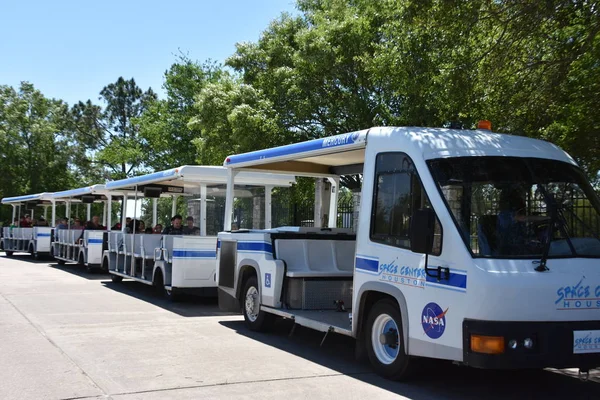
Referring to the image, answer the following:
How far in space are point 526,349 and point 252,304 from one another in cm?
510

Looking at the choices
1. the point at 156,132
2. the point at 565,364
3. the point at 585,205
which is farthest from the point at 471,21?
the point at 156,132

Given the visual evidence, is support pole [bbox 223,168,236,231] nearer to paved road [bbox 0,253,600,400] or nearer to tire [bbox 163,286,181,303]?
paved road [bbox 0,253,600,400]

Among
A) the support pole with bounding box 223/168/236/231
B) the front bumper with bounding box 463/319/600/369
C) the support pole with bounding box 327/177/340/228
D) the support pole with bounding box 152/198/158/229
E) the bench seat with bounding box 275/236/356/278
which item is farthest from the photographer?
the support pole with bounding box 152/198/158/229

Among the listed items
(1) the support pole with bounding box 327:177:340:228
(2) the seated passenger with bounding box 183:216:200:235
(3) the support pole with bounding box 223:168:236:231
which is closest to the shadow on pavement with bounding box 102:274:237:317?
(2) the seated passenger with bounding box 183:216:200:235

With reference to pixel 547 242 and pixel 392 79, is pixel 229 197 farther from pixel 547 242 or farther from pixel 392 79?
pixel 547 242

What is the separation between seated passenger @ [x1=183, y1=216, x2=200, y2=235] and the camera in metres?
12.9

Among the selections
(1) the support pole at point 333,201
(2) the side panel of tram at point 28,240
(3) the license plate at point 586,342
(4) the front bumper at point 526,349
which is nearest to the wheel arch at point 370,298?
(4) the front bumper at point 526,349

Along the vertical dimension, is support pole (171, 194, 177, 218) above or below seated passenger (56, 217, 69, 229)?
above

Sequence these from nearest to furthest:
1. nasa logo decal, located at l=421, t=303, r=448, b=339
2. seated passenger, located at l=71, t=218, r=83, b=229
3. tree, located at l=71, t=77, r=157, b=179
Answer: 1. nasa logo decal, located at l=421, t=303, r=448, b=339
2. seated passenger, located at l=71, t=218, r=83, b=229
3. tree, located at l=71, t=77, r=157, b=179

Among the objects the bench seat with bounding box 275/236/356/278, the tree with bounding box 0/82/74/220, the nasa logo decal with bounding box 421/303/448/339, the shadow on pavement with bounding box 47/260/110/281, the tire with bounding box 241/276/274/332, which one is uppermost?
the tree with bounding box 0/82/74/220

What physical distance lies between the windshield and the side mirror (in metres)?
0.28

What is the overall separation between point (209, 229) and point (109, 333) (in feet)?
11.9

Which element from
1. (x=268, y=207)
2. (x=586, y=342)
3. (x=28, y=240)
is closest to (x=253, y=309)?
(x=268, y=207)

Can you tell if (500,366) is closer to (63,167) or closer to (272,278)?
(272,278)
